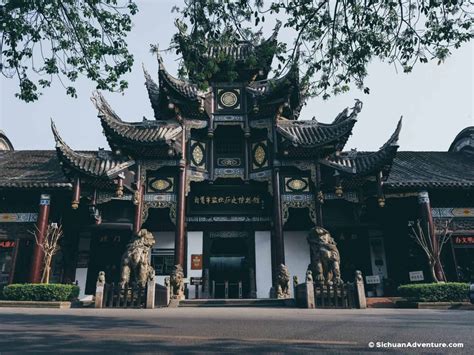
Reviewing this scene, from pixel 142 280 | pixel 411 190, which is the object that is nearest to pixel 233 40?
pixel 142 280

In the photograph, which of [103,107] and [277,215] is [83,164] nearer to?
[103,107]

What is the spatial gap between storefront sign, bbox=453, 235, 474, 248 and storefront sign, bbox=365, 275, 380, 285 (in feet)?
11.4

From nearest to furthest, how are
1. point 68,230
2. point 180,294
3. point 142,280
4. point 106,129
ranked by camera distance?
point 142,280 → point 180,294 → point 106,129 → point 68,230

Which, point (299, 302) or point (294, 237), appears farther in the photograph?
point (294, 237)

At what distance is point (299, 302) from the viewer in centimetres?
1100

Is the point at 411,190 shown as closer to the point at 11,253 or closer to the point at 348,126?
the point at 348,126

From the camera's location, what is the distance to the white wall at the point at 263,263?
49.7 feet

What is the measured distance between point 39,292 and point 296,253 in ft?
32.6

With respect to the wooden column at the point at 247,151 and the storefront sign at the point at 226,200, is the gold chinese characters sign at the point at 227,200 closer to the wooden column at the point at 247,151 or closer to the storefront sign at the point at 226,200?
the storefront sign at the point at 226,200

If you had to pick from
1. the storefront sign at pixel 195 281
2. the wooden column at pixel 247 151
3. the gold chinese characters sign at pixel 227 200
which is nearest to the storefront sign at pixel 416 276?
the gold chinese characters sign at pixel 227 200

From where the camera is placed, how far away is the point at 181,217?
13914 mm

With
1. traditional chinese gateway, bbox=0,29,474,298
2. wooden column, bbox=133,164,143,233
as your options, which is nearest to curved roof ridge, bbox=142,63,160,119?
traditional chinese gateway, bbox=0,29,474,298

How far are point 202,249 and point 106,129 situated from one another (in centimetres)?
637

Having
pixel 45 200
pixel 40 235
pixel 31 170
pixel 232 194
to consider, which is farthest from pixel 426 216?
pixel 31 170
